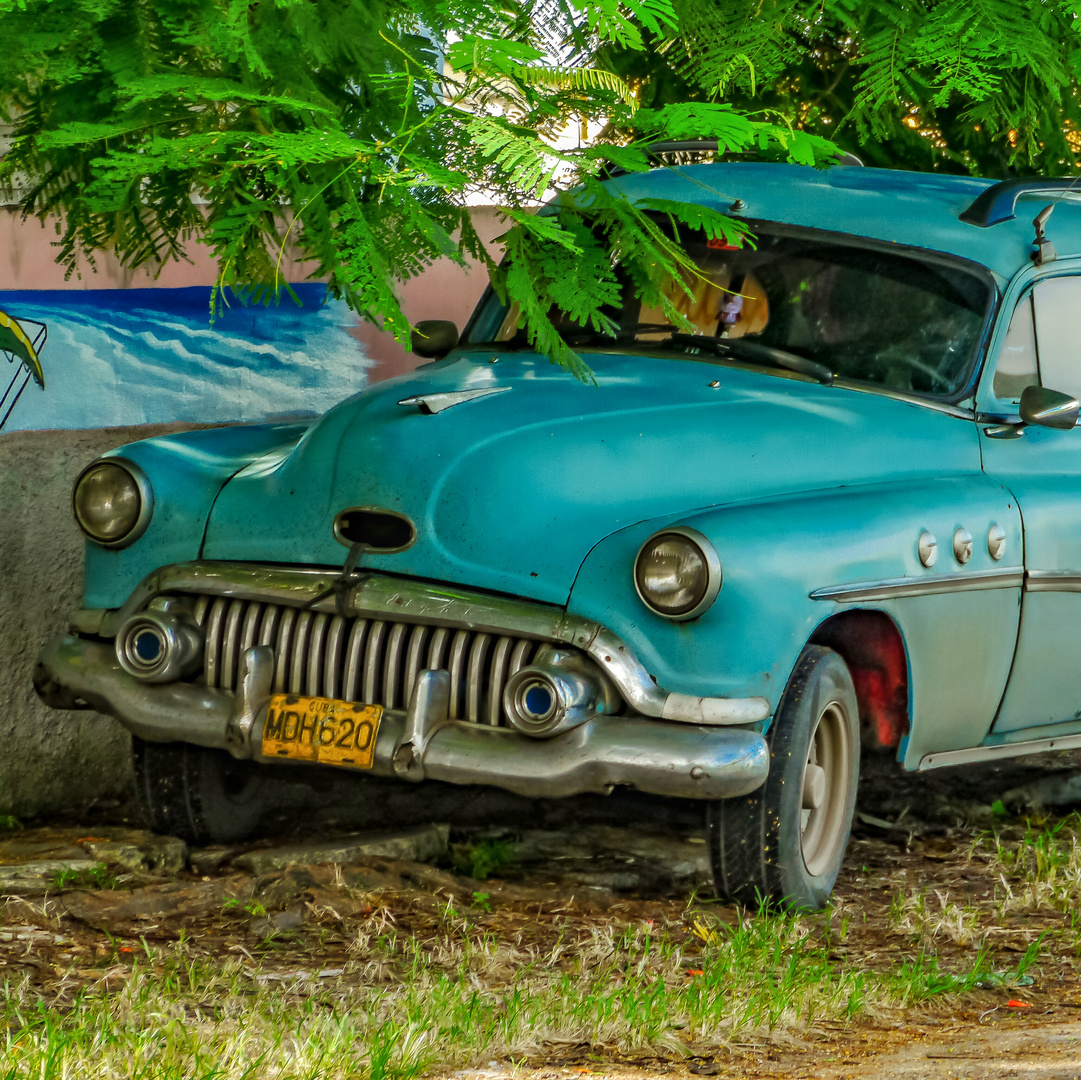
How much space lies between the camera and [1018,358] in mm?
5156

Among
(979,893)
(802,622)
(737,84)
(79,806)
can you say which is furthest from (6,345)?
(979,893)

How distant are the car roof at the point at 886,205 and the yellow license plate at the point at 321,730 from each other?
1735mm

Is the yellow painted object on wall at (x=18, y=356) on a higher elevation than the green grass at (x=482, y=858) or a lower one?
higher

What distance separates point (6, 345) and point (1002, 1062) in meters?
3.90

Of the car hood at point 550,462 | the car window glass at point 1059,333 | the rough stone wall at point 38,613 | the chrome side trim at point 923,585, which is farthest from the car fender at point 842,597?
the rough stone wall at point 38,613

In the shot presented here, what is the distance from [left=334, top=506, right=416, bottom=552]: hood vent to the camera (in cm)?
437

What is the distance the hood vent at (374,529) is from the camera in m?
4.37

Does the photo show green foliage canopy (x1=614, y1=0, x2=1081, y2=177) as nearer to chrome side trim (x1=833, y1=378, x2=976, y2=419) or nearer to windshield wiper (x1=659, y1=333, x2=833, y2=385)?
windshield wiper (x1=659, y1=333, x2=833, y2=385)

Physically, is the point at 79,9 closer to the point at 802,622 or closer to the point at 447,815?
the point at 802,622

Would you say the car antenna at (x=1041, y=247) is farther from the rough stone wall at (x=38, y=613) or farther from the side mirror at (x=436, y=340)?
the rough stone wall at (x=38, y=613)

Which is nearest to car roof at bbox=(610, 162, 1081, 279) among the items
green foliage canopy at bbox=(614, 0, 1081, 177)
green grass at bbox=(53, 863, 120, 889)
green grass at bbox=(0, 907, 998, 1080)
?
green foliage canopy at bbox=(614, 0, 1081, 177)

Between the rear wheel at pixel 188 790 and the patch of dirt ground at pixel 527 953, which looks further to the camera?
the rear wheel at pixel 188 790

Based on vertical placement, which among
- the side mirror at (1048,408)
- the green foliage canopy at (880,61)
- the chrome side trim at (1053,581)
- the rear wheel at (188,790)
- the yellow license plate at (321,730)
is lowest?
the rear wheel at (188,790)

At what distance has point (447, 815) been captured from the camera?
5645 mm
